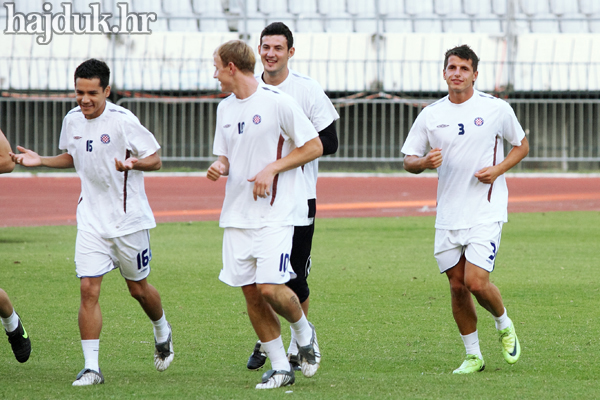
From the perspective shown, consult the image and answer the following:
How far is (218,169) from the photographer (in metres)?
5.14

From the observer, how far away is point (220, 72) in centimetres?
523

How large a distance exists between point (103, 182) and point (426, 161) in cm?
209

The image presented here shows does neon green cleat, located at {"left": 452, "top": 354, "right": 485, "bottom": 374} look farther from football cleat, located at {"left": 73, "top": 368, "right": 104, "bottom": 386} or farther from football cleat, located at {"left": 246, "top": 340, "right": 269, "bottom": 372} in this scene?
football cleat, located at {"left": 73, "top": 368, "right": 104, "bottom": 386}

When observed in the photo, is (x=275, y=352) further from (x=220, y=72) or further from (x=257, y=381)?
(x=220, y=72)

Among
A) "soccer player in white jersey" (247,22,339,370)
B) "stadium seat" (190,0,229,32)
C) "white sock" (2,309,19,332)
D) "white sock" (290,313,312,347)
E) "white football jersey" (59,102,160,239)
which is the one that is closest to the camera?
"white sock" (290,313,312,347)

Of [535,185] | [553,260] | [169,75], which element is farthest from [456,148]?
[169,75]

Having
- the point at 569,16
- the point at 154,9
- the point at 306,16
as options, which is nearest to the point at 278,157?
the point at 306,16

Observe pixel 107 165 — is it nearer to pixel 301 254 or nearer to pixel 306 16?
pixel 301 254

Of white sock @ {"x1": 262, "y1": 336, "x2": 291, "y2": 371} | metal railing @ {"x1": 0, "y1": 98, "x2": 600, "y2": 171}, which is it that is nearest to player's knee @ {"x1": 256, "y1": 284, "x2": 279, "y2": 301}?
white sock @ {"x1": 262, "y1": 336, "x2": 291, "y2": 371}

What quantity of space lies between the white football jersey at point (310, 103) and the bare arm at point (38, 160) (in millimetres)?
1399

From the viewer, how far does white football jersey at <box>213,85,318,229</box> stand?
17.2 ft

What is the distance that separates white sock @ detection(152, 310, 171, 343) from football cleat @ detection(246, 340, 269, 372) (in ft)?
1.92

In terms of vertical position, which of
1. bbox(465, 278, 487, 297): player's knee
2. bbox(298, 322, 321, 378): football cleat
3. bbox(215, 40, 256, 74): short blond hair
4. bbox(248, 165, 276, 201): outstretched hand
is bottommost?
bbox(298, 322, 321, 378): football cleat

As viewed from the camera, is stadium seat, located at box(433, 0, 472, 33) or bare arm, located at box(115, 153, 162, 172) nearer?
bare arm, located at box(115, 153, 162, 172)
